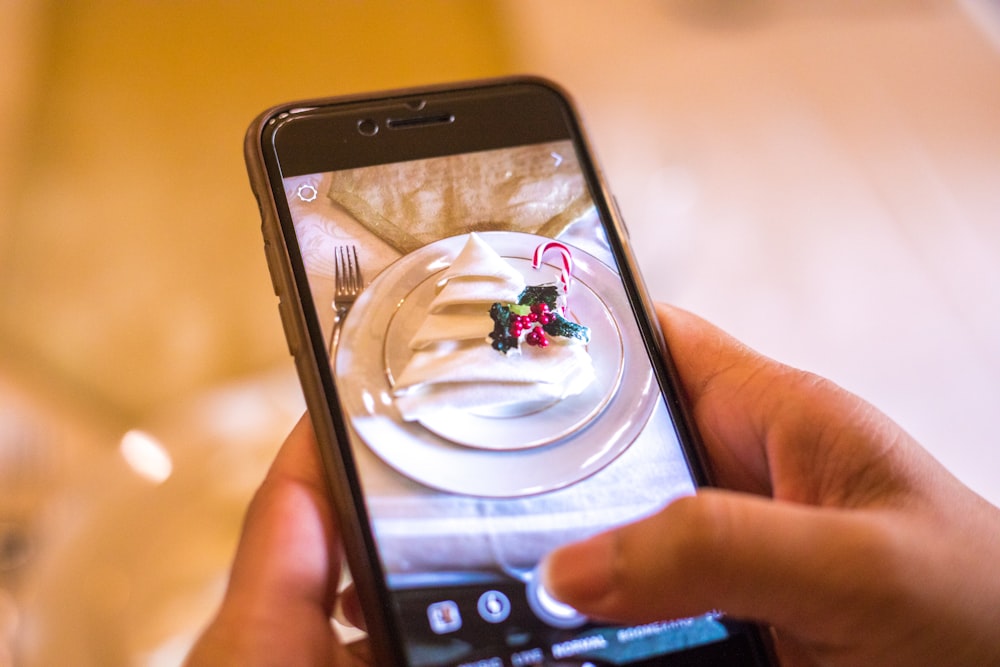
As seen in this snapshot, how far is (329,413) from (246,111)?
0.37m

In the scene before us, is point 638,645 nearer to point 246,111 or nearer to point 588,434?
point 588,434

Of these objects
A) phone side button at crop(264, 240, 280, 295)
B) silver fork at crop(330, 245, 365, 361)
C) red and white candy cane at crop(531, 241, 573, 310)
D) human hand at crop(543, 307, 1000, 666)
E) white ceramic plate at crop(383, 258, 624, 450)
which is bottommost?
human hand at crop(543, 307, 1000, 666)

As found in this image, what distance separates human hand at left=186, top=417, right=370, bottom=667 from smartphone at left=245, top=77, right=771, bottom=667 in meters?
0.04

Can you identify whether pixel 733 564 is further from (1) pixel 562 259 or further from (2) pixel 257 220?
(2) pixel 257 220

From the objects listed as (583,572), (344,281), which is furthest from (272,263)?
(583,572)

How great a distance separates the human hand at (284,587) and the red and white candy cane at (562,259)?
0.12m

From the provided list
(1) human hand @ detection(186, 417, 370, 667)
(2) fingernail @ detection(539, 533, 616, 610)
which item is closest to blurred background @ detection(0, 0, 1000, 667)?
(1) human hand @ detection(186, 417, 370, 667)

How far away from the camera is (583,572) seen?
10.0 inches

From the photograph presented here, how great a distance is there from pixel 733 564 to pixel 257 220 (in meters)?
0.41

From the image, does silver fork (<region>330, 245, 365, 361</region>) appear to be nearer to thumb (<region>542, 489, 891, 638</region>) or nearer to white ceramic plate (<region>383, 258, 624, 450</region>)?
white ceramic plate (<region>383, 258, 624, 450</region>)

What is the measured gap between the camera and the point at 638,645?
274mm

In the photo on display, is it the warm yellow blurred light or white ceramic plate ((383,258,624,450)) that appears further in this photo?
the warm yellow blurred light

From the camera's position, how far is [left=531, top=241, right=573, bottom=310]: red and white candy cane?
337 mm

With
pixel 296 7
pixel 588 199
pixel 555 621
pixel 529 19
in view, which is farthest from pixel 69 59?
pixel 555 621
